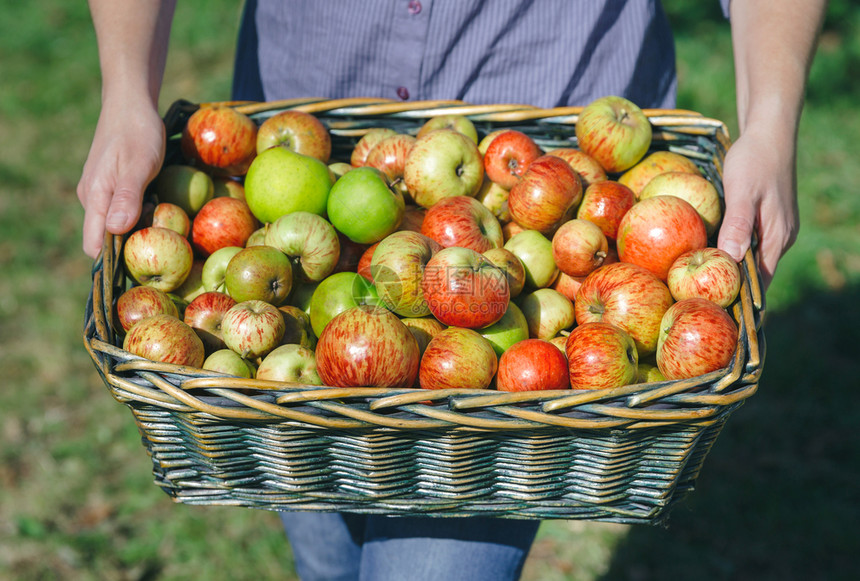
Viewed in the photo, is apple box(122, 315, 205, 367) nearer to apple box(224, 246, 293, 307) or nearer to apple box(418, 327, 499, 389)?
apple box(224, 246, 293, 307)

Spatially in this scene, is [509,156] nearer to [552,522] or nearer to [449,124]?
[449,124]

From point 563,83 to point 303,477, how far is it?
1811 mm

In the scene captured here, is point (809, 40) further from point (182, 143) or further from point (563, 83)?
point (182, 143)

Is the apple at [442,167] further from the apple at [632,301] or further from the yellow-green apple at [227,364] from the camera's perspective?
the yellow-green apple at [227,364]

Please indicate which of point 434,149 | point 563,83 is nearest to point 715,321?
point 434,149

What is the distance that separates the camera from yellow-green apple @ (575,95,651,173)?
2420 mm

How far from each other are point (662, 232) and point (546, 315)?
17.9 inches

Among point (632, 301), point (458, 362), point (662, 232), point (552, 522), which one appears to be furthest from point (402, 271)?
point (552, 522)

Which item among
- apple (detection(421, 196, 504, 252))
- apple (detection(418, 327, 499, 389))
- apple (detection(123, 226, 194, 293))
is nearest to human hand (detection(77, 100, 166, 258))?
apple (detection(123, 226, 194, 293))

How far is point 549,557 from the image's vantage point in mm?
3398

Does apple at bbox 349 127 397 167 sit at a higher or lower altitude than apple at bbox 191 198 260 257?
higher

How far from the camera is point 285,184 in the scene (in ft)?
7.61

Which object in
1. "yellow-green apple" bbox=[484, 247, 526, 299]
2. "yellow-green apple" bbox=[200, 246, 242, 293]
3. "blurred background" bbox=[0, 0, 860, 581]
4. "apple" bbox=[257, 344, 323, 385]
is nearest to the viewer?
"apple" bbox=[257, 344, 323, 385]

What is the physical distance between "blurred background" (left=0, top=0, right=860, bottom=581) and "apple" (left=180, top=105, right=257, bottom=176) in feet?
6.25
